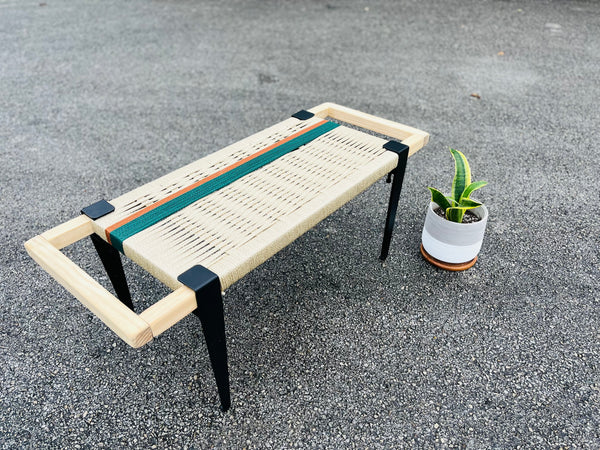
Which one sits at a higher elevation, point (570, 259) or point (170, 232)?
point (170, 232)

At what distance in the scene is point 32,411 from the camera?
4.66ft

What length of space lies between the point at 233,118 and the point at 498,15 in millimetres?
3419

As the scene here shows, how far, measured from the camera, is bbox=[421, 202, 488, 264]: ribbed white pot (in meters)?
1.76

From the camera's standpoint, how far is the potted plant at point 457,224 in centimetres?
176

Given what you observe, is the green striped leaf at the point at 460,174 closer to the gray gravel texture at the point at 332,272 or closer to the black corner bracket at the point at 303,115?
the gray gravel texture at the point at 332,272

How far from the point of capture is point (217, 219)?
56.1 inches

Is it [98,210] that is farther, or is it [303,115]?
[303,115]

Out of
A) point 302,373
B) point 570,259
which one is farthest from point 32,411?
point 570,259

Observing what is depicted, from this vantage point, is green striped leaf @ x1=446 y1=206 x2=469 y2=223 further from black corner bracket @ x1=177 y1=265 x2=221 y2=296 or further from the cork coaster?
black corner bracket @ x1=177 y1=265 x2=221 y2=296

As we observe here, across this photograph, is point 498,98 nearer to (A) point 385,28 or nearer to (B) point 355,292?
(A) point 385,28

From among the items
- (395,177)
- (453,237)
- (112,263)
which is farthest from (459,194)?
(112,263)

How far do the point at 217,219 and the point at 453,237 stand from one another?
0.95 meters

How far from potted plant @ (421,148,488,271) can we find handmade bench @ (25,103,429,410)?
0.18 m

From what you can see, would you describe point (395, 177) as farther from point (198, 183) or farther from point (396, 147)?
point (198, 183)
